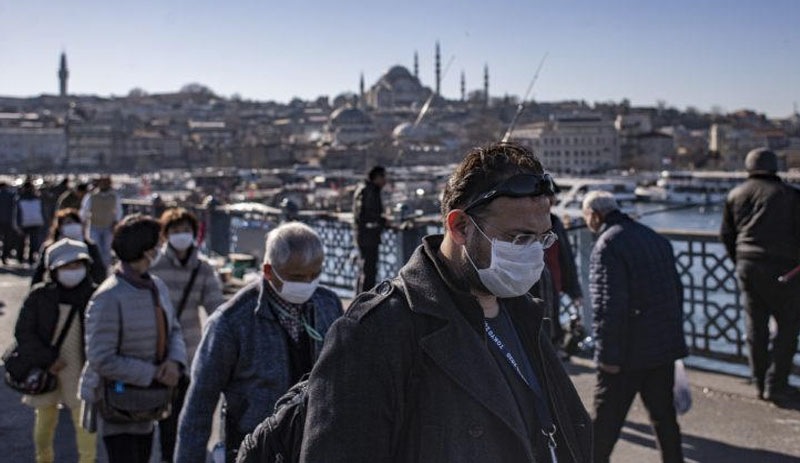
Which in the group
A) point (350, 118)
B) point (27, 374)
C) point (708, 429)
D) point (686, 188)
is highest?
point (350, 118)

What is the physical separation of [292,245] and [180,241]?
161 centimetres

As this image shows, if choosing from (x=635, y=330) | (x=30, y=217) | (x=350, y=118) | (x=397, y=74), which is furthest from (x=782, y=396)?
(x=397, y=74)

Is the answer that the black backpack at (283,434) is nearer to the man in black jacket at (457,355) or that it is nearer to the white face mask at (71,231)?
the man in black jacket at (457,355)

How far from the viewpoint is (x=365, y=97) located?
160 meters

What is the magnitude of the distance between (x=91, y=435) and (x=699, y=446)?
94.0 inches

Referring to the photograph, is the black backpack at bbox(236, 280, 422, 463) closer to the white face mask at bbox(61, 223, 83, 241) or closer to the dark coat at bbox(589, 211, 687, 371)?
the dark coat at bbox(589, 211, 687, 371)

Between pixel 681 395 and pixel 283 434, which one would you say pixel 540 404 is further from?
pixel 681 395

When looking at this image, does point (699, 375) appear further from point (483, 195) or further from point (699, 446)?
point (483, 195)

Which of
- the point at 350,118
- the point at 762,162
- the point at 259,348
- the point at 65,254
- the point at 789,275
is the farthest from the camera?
the point at 350,118

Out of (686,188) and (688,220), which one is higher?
(686,188)

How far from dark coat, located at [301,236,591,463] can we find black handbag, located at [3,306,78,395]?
2.35 metres

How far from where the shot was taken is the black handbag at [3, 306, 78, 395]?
3578 millimetres

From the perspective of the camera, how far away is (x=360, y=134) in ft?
411

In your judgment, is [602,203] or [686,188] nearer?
[602,203]
